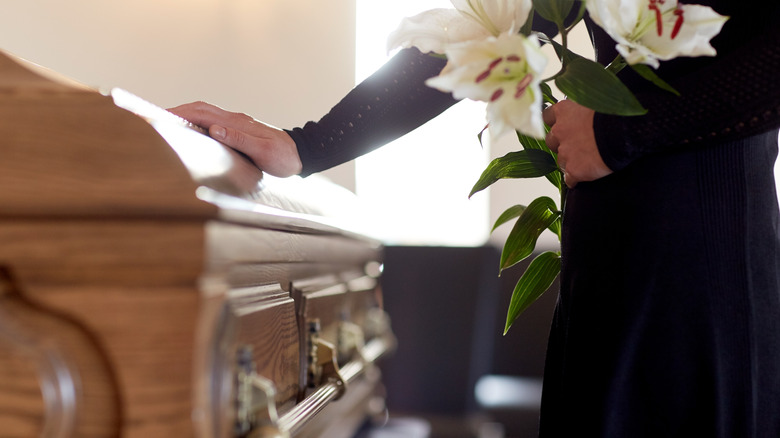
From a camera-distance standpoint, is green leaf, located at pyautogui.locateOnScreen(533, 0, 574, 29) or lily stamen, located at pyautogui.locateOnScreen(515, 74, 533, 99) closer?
lily stamen, located at pyautogui.locateOnScreen(515, 74, 533, 99)

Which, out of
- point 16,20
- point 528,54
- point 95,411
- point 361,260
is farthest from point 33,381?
point 16,20

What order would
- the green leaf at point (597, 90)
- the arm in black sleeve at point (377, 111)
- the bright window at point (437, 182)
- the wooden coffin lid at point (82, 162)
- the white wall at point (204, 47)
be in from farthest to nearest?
the bright window at point (437, 182), the white wall at point (204, 47), the arm in black sleeve at point (377, 111), the green leaf at point (597, 90), the wooden coffin lid at point (82, 162)

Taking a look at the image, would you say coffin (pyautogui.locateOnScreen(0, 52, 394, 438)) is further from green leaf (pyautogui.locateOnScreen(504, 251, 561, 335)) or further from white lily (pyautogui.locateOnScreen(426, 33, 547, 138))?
green leaf (pyautogui.locateOnScreen(504, 251, 561, 335))

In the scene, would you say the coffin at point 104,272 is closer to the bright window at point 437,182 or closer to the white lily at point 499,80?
the white lily at point 499,80

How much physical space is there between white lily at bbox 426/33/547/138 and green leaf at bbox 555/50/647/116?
11 cm

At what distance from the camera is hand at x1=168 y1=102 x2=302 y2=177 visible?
914 millimetres

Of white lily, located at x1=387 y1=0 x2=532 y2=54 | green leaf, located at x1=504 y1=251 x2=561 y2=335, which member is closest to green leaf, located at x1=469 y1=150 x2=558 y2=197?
green leaf, located at x1=504 y1=251 x2=561 y2=335

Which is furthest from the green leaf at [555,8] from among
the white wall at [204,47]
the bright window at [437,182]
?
the bright window at [437,182]

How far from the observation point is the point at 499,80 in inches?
22.8

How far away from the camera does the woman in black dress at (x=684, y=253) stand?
29.2 inches

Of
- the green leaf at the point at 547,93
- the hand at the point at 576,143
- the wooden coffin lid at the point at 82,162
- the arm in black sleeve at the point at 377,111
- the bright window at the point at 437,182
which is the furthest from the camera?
the bright window at the point at 437,182

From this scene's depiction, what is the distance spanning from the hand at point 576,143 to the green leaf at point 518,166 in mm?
93

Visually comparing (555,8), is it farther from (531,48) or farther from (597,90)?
(531,48)

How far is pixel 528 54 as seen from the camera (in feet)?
1.77
